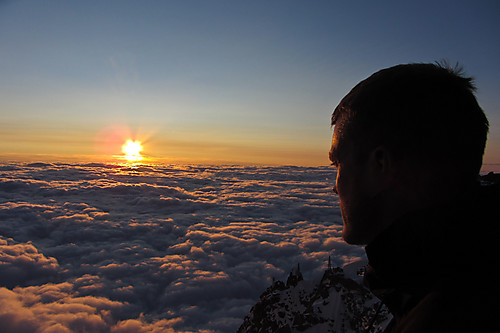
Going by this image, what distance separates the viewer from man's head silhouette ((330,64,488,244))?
0.94 m

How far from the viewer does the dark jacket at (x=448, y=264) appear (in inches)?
26.7

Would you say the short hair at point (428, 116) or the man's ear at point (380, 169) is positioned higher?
the short hair at point (428, 116)

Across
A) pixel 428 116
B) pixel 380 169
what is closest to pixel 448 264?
pixel 380 169

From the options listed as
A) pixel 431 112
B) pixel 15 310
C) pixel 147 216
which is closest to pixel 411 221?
pixel 431 112

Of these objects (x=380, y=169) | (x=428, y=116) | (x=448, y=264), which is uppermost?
(x=428, y=116)

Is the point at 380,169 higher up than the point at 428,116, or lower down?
lower down

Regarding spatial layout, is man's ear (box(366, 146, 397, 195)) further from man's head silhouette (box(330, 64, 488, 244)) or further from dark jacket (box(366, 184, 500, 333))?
dark jacket (box(366, 184, 500, 333))

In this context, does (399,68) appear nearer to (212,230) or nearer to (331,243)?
(331,243)

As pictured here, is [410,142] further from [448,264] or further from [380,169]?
[448,264]

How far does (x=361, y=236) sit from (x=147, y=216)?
70.7 metres

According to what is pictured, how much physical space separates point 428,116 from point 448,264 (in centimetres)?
48

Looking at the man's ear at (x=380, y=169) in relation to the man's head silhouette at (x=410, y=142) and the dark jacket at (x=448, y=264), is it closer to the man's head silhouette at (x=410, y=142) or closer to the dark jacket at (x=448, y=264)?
the man's head silhouette at (x=410, y=142)

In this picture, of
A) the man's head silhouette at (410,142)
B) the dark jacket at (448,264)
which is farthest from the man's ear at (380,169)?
the dark jacket at (448,264)

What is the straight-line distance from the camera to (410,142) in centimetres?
96
